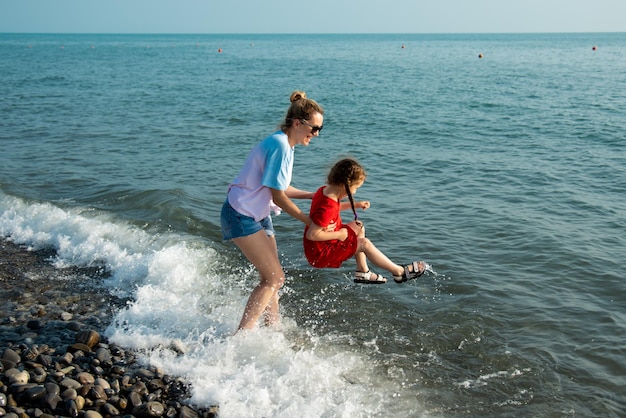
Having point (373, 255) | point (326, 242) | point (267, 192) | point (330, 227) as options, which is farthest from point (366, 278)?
point (267, 192)

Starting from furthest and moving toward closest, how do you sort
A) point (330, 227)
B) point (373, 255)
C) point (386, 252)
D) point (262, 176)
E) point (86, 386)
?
point (386, 252) < point (373, 255) < point (330, 227) < point (262, 176) < point (86, 386)

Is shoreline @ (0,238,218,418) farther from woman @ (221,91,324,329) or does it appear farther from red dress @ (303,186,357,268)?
red dress @ (303,186,357,268)

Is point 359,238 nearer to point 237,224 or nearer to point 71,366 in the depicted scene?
Result: point 237,224

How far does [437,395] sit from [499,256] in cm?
394

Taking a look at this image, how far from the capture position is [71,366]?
528cm

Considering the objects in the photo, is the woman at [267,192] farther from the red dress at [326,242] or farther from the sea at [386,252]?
the sea at [386,252]

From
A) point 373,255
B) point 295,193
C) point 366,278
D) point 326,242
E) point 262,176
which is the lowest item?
point 366,278

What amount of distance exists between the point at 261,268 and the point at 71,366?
179 cm

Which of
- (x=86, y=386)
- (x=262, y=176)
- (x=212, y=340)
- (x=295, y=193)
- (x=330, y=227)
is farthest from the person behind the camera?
(x=212, y=340)

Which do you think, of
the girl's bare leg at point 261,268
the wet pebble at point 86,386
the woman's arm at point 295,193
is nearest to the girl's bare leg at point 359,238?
the woman's arm at point 295,193

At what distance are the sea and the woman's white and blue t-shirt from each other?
4.36 feet

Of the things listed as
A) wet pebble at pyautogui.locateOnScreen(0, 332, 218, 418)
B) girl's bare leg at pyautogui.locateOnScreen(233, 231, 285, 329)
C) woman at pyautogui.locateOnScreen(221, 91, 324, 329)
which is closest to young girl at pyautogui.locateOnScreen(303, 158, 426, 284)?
woman at pyautogui.locateOnScreen(221, 91, 324, 329)

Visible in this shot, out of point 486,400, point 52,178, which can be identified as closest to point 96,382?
point 486,400

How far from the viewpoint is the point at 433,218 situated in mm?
10688
